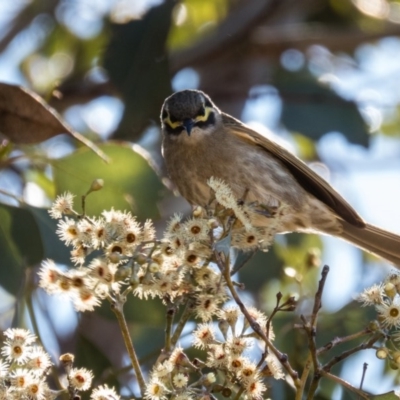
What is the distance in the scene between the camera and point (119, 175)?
4133 millimetres

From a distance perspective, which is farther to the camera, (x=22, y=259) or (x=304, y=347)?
(x=304, y=347)

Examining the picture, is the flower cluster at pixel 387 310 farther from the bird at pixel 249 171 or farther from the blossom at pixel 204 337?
the bird at pixel 249 171

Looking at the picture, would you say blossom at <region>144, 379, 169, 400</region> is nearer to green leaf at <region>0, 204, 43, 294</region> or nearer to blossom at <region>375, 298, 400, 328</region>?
blossom at <region>375, 298, 400, 328</region>

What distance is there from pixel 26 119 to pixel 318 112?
8.06 ft

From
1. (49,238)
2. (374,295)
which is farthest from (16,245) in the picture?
(374,295)

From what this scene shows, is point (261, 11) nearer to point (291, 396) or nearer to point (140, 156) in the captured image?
point (140, 156)

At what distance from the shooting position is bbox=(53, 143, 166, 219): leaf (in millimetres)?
4098

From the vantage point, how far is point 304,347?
13.5 feet

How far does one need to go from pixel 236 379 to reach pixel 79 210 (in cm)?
154

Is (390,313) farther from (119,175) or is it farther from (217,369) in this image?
(119,175)

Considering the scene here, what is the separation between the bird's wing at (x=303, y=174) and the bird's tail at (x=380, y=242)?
92 millimetres

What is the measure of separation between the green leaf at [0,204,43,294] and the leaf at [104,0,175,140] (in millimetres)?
1434

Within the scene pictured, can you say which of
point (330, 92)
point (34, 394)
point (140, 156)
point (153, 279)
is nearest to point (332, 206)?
point (330, 92)

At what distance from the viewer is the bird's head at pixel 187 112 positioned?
5.09m
